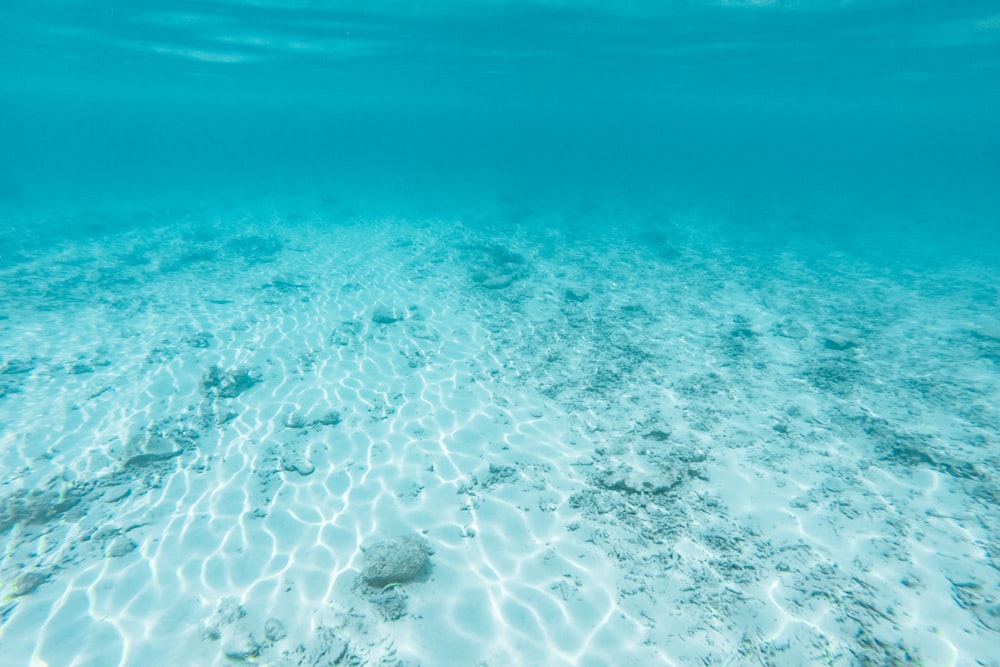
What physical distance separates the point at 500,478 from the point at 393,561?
1.84 metres

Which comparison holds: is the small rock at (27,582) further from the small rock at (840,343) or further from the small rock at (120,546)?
the small rock at (840,343)

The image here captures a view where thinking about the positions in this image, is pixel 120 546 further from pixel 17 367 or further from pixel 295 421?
pixel 17 367

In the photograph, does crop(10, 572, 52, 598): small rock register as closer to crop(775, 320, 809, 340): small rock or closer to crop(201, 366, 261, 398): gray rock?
crop(201, 366, 261, 398): gray rock

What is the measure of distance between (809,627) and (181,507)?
22.5ft

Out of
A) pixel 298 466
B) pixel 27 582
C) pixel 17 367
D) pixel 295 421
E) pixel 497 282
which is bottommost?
pixel 17 367

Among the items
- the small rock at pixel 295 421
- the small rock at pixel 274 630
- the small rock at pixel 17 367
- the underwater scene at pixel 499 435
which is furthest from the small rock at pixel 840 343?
the small rock at pixel 17 367

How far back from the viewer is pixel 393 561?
461 centimetres

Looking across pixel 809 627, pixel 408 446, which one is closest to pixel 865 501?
pixel 809 627

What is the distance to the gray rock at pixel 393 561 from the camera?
15.0 ft

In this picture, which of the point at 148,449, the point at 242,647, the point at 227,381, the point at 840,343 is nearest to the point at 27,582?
the point at 148,449

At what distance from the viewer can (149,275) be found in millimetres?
14828

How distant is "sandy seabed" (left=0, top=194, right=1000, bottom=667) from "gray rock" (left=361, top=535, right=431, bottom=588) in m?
0.05

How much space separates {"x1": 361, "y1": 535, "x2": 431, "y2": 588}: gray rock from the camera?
4559mm

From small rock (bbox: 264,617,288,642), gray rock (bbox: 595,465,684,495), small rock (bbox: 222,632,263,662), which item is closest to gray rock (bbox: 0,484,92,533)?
small rock (bbox: 222,632,263,662)
